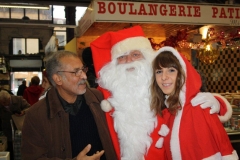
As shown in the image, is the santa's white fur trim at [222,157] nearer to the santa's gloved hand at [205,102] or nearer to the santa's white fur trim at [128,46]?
the santa's gloved hand at [205,102]

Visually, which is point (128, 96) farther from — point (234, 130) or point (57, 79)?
point (234, 130)

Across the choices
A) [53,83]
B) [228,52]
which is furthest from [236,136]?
[228,52]

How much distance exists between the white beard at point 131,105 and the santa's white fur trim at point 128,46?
107 mm

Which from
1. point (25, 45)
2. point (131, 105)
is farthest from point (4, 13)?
point (131, 105)

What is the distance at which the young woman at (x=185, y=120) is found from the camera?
1.96 metres

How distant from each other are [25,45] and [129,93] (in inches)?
738

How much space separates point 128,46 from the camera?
2.63 metres

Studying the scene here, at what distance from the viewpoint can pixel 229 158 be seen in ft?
6.28

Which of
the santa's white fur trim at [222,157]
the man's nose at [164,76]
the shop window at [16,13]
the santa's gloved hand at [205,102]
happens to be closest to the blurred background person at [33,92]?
the man's nose at [164,76]

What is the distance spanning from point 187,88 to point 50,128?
105 centimetres

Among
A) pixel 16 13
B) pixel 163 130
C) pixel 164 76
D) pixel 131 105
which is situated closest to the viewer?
pixel 164 76

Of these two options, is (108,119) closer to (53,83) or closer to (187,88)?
(53,83)

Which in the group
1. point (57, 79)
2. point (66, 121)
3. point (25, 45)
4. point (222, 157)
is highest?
point (25, 45)

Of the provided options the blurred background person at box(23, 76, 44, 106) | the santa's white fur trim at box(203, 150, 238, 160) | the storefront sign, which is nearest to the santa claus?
the santa's white fur trim at box(203, 150, 238, 160)
